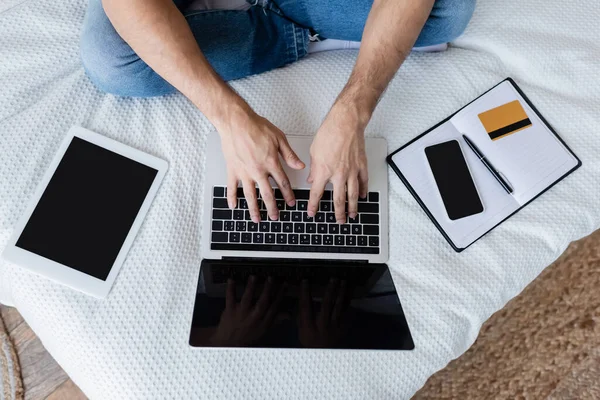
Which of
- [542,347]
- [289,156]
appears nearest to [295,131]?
[289,156]

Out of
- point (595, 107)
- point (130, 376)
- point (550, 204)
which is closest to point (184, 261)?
point (130, 376)

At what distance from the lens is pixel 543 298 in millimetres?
1264

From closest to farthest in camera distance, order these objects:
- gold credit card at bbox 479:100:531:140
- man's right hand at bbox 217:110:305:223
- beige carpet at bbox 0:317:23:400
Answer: man's right hand at bbox 217:110:305:223 → gold credit card at bbox 479:100:531:140 → beige carpet at bbox 0:317:23:400

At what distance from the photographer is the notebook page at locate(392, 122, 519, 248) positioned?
2.93 feet

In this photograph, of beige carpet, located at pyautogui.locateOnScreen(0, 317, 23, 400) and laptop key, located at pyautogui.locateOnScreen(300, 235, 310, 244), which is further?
beige carpet, located at pyautogui.locateOnScreen(0, 317, 23, 400)

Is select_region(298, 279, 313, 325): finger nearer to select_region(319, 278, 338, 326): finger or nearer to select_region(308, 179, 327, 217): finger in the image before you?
select_region(319, 278, 338, 326): finger

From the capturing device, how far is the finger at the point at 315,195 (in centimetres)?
83

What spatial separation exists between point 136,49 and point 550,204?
764 mm

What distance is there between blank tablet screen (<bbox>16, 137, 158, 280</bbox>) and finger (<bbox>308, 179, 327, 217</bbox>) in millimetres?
285

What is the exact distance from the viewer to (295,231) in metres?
0.87

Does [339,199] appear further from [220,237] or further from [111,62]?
[111,62]

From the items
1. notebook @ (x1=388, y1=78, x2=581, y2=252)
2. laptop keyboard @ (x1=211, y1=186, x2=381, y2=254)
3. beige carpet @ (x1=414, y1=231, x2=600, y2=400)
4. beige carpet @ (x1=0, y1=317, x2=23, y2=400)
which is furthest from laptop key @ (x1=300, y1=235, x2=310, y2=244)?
beige carpet @ (x1=0, y1=317, x2=23, y2=400)

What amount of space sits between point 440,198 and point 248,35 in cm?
46

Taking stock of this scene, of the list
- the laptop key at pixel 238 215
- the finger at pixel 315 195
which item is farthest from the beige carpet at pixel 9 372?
the finger at pixel 315 195
